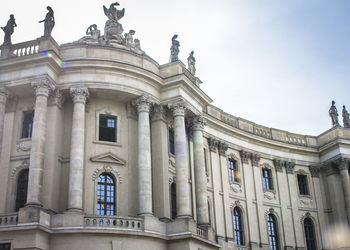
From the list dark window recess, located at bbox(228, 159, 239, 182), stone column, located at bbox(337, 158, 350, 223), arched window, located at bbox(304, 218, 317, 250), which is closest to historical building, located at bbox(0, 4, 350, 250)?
dark window recess, located at bbox(228, 159, 239, 182)

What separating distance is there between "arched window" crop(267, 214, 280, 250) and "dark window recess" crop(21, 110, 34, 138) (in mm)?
20840

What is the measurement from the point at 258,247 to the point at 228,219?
3.52 m

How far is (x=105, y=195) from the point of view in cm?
2944

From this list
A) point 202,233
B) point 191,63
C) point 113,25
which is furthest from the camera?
point 191,63

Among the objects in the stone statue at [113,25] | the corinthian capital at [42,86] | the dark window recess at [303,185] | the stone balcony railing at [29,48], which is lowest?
the dark window recess at [303,185]

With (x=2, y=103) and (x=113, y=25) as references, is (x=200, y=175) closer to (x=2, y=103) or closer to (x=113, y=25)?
(x=113, y=25)

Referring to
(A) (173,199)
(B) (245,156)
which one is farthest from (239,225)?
(A) (173,199)

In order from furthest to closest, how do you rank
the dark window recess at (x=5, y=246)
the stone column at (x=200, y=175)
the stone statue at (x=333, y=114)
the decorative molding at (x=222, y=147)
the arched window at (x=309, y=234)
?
the stone statue at (x=333, y=114) → the arched window at (x=309, y=234) → the decorative molding at (x=222, y=147) → the stone column at (x=200, y=175) → the dark window recess at (x=5, y=246)

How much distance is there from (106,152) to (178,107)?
5.51 meters

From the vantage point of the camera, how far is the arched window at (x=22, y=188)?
28812mm

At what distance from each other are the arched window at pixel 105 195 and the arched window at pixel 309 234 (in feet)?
66.1

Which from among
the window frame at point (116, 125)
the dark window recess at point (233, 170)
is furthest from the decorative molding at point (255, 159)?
the window frame at point (116, 125)

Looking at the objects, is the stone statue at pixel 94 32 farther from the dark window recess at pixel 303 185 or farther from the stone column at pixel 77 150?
the dark window recess at pixel 303 185

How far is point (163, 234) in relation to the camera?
28219mm
